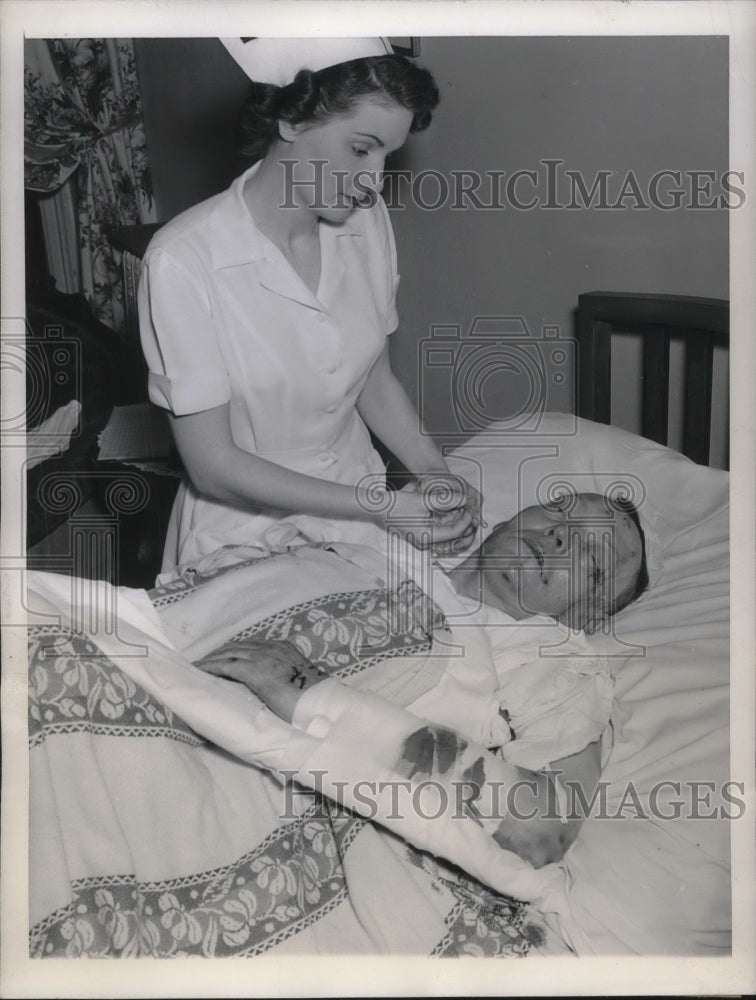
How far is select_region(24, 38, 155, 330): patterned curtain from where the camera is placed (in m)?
1.12

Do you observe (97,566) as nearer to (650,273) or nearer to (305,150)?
(305,150)

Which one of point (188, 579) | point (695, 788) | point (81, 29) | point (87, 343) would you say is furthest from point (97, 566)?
point (695, 788)

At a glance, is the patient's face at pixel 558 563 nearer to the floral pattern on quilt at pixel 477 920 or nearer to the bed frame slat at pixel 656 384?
the bed frame slat at pixel 656 384

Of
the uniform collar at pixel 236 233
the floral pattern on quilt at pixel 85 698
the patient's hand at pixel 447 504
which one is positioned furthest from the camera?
the patient's hand at pixel 447 504

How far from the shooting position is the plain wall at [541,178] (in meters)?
1.00

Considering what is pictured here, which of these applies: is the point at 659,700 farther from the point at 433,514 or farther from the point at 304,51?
the point at 304,51

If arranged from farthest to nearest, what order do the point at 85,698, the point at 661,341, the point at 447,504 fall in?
1. the point at 661,341
2. the point at 447,504
3. the point at 85,698

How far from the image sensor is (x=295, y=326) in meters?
1.03

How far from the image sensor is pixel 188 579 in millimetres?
1005

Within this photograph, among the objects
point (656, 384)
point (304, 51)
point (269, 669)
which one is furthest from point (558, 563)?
point (304, 51)

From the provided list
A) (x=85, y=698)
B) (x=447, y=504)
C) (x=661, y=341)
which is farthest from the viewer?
(x=661, y=341)
